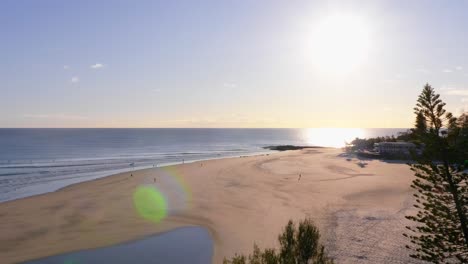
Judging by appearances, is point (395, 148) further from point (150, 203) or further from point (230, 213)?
point (150, 203)

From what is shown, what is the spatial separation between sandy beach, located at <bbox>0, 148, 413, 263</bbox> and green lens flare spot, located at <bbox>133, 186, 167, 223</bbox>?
2.16 feet

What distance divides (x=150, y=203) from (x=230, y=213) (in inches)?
321

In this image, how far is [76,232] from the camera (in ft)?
72.5

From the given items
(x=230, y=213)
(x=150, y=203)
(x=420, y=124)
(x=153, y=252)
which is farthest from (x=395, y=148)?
(x=420, y=124)

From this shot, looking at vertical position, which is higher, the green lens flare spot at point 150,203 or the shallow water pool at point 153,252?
the green lens flare spot at point 150,203

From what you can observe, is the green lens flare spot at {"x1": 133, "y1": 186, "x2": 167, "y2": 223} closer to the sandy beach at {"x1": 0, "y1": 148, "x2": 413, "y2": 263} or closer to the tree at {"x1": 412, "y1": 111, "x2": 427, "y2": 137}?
the sandy beach at {"x1": 0, "y1": 148, "x2": 413, "y2": 263}

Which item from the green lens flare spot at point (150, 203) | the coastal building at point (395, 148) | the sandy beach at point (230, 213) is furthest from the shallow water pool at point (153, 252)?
the coastal building at point (395, 148)

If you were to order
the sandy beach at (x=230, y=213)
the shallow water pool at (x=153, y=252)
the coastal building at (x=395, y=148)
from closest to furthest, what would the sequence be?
the shallow water pool at (x=153, y=252)
the sandy beach at (x=230, y=213)
the coastal building at (x=395, y=148)

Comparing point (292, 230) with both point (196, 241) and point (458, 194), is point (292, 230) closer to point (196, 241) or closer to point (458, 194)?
point (458, 194)

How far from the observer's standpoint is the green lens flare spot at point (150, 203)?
26.4m

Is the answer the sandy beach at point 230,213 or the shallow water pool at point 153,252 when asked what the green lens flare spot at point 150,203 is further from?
the shallow water pool at point 153,252

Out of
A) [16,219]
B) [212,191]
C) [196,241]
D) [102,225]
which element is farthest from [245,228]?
[16,219]

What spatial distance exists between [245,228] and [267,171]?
91.8 ft

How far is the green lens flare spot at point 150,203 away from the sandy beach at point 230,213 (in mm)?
658
